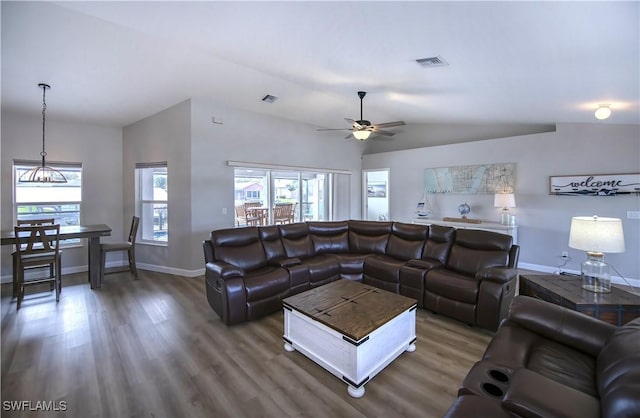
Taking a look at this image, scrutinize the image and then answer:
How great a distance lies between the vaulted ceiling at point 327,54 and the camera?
2094 millimetres

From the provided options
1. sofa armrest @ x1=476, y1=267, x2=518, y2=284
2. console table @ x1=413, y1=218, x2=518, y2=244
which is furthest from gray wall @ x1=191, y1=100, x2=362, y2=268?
sofa armrest @ x1=476, y1=267, x2=518, y2=284

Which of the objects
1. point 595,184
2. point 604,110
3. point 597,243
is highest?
point 604,110

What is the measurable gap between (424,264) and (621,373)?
2.40 metres

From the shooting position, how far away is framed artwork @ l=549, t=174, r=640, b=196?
434 centimetres

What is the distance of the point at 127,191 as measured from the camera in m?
5.41

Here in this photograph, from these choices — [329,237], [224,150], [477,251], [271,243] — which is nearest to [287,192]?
[224,150]

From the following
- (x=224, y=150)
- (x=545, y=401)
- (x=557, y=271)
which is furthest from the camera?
(x=224, y=150)

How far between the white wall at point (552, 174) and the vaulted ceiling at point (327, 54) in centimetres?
41

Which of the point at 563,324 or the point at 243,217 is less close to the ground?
the point at 243,217

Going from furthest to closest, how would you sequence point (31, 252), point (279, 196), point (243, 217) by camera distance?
point (279, 196) < point (243, 217) < point (31, 252)

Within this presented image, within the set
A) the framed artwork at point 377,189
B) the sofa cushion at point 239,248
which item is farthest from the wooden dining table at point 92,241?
the framed artwork at point 377,189

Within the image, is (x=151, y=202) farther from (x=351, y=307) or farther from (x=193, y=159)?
(x=351, y=307)

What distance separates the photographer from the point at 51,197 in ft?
16.0

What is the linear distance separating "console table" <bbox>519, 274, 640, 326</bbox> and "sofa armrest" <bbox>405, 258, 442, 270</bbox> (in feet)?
3.50
